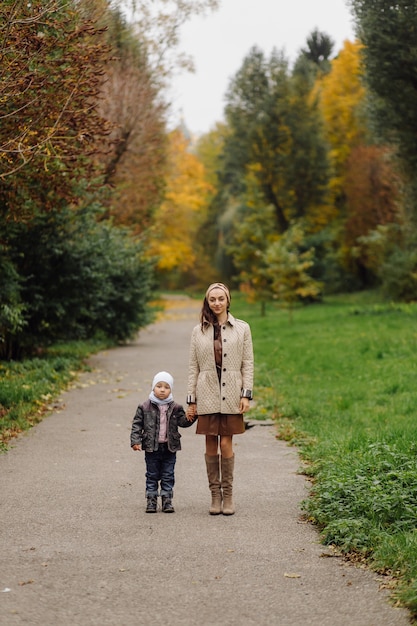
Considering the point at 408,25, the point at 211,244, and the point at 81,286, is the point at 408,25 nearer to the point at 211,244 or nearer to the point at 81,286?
the point at 81,286

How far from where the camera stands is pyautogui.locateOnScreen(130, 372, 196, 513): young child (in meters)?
7.00

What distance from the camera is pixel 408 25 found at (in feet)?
70.3

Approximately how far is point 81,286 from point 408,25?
11.0 m

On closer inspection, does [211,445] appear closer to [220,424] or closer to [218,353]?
[220,424]

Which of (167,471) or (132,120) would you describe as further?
(132,120)

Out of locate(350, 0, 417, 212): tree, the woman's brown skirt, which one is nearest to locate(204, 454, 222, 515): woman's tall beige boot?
the woman's brown skirt

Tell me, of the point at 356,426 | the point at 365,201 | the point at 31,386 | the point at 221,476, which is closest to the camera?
the point at 221,476

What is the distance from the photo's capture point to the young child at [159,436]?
7000 mm

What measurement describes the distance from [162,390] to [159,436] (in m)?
0.39

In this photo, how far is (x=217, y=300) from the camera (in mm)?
7141

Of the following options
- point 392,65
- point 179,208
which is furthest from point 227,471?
point 179,208

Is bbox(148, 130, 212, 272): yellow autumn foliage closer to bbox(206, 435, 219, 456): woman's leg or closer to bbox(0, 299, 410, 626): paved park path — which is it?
bbox(0, 299, 410, 626): paved park path

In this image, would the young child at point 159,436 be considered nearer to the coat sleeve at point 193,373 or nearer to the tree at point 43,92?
the coat sleeve at point 193,373

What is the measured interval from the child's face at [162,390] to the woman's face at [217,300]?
78 centimetres
